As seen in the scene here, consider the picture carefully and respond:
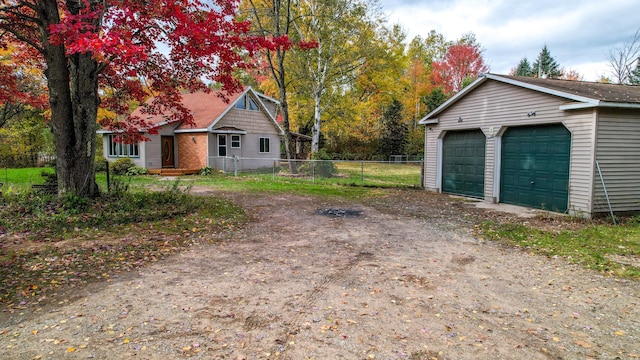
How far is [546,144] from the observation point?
10.0 metres

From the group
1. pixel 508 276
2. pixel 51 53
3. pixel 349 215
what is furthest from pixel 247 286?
pixel 51 53

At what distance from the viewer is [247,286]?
179 inches

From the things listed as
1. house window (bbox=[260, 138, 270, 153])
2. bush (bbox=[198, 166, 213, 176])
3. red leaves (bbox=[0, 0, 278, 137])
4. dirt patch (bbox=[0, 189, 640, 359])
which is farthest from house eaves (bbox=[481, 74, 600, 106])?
house window (bbox=[260, 138, 270, 153])

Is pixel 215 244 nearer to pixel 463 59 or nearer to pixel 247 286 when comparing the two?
pixel 247 286

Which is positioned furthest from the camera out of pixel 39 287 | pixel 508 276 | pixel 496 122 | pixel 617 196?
pixel 496 122

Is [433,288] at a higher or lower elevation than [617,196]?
lower

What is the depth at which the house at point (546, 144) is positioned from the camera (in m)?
8.88

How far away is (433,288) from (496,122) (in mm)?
8623

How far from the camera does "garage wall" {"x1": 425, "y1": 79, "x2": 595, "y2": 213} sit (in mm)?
8953

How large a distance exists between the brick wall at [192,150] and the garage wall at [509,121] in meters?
13.1

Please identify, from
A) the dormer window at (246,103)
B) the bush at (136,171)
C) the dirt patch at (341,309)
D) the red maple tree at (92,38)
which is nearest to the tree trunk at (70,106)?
the red maple tree at (92,38)

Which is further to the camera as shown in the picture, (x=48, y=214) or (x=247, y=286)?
(x=48, y=214)

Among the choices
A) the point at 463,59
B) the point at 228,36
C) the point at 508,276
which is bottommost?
the point at 508,276

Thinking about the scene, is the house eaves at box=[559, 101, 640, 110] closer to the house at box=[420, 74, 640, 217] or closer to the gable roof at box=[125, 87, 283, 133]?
the house at box=[420, 74, 640, 217]
